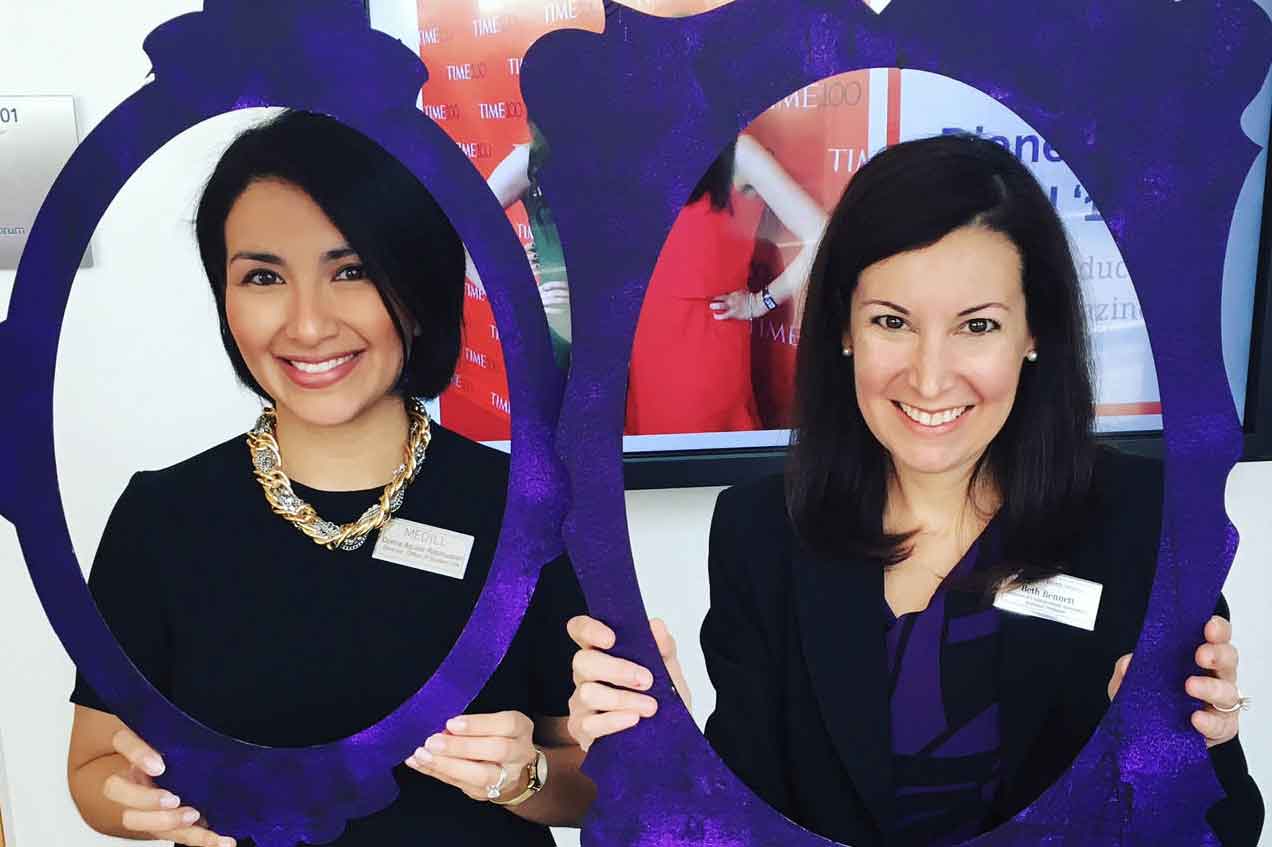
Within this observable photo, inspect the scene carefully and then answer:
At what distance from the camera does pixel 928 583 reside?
700 mm

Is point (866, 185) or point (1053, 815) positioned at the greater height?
point (866, 185)

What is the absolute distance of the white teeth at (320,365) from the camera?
28.7 inches

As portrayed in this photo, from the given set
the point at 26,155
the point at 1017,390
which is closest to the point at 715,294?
the point at 1017,390

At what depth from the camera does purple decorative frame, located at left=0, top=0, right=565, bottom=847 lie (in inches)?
26.3

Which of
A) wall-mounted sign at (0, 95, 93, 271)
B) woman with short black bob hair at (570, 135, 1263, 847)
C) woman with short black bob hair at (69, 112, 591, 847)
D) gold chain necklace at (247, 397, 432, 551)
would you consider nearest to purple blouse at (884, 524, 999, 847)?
woman with short black bob hair at (570, 135, 1263, 847)

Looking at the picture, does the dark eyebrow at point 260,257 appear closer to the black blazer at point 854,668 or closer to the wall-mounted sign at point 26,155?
the black blazer at point 854,668

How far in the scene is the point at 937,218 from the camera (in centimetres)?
62

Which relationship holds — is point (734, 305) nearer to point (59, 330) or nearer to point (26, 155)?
point (59, 330)

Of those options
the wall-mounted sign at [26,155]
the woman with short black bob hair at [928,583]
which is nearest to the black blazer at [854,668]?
the woman with short black bob hair at [928,583]

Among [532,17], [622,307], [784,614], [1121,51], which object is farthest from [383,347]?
[532,17]

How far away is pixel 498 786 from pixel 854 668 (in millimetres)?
280

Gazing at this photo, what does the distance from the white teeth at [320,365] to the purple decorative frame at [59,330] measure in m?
0.13

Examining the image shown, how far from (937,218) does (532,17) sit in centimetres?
79

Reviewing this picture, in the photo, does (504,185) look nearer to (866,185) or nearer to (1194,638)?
(866,185)
